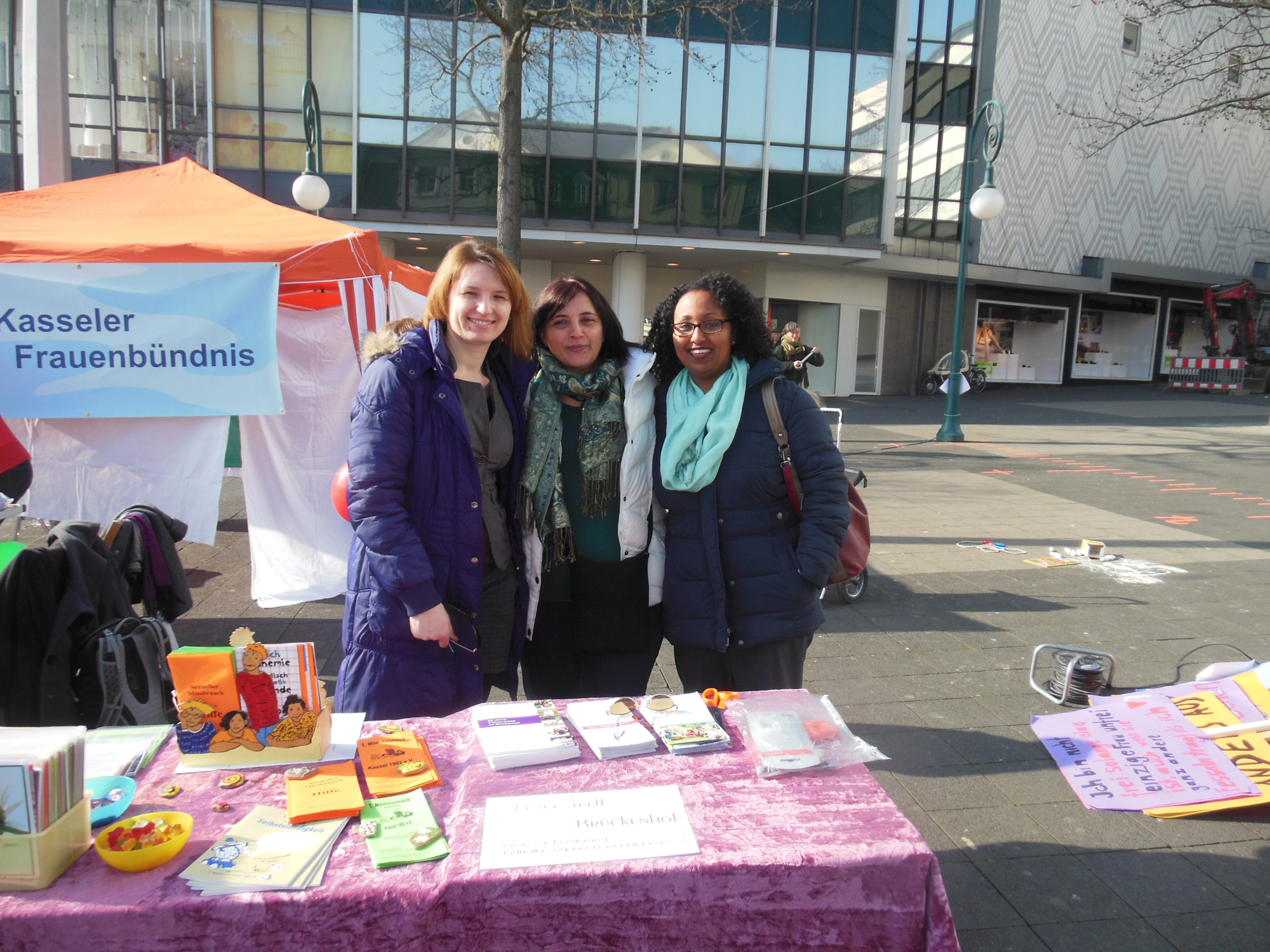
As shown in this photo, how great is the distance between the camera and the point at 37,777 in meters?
1.35

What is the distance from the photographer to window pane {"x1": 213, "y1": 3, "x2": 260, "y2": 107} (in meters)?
17.1

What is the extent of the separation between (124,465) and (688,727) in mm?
3929

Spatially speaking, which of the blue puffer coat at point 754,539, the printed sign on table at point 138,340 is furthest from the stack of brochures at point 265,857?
the printed sign on table at point 138,340

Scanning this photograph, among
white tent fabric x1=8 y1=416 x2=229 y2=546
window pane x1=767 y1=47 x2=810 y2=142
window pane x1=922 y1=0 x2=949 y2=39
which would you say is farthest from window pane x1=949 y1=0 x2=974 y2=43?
white tent fabric x1=8 y1=416 x2=229 y2=546

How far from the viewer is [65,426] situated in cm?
448

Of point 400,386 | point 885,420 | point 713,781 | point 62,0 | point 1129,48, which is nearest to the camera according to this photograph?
point 713,781

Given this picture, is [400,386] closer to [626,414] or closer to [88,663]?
[626,414]

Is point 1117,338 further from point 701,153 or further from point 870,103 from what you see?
point 701,153

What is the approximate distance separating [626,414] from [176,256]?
313 centimetres

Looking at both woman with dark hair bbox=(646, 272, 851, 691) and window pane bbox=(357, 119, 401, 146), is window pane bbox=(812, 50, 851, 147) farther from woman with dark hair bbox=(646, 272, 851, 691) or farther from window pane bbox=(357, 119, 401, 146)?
woman with dark hair bbox=(646, 272, 851, 691)

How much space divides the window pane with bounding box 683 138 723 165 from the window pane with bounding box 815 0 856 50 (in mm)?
3391

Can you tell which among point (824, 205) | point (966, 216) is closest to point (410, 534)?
point (966, 216)

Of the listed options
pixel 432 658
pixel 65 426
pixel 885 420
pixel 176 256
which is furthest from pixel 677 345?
pixel 885 420

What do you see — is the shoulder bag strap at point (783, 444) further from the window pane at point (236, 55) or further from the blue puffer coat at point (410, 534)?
the window pane at point (236, 55)
